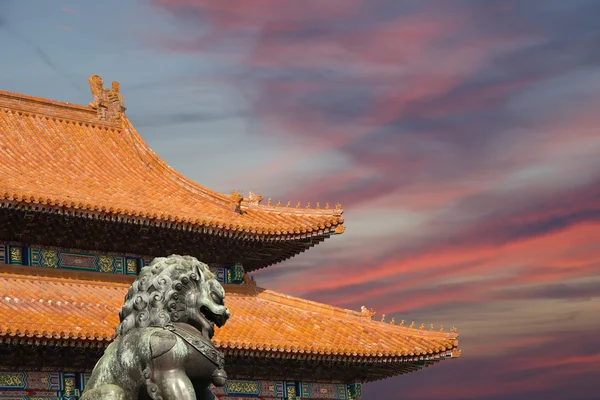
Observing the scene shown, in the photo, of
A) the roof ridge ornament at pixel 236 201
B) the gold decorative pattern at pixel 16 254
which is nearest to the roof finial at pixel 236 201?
the roof ridge ornament at pixel 236 201

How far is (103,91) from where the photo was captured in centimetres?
2886

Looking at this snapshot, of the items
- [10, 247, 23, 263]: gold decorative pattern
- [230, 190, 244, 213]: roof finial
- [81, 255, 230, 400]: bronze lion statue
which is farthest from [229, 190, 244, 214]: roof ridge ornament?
[81, 255, 230, 400]: bronze lion statue

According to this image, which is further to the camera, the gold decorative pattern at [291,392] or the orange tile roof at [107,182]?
the gold decorative pattern at [291,392]

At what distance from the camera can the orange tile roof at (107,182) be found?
23.3 metres

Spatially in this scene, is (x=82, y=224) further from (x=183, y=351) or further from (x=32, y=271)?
(x=183, y=351)

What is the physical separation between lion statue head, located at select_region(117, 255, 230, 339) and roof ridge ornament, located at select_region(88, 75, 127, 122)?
20.5m

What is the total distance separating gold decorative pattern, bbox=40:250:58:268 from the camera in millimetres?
23500

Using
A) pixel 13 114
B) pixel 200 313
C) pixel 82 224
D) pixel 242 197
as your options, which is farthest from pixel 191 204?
pixel 200 313

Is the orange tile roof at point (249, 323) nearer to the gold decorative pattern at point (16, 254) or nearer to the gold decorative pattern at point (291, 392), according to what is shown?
the gold decorative pattern at point (16, 254)

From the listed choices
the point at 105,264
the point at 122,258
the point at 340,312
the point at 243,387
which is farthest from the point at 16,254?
the point at 340,312

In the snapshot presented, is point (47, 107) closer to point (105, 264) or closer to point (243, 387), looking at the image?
point (105, 264)

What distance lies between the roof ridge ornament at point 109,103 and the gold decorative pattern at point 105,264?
5.48 metres

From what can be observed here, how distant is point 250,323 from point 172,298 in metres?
15.7

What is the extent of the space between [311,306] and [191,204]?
11.8ft
